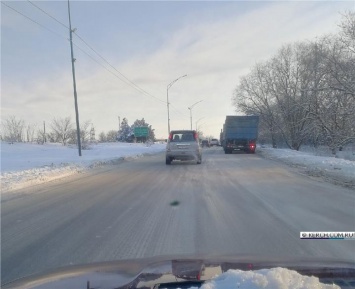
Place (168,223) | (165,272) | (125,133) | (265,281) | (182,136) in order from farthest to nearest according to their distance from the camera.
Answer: (125,133)
(182,136)
(168,223)
(165,272)
(265,281)

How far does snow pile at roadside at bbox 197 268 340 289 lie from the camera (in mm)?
2580

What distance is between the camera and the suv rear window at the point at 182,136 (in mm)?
26031

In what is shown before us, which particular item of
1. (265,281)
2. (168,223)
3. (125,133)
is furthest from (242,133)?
(125,133)

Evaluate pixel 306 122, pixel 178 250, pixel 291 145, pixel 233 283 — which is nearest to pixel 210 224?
pixel 178 250

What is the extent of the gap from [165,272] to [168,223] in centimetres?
462

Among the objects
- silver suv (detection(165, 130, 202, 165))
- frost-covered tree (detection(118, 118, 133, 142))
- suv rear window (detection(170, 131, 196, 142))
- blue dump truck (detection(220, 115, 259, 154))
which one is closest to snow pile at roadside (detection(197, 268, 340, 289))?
silver suv (detection(165, 130, 202, 165))

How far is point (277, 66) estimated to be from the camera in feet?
196

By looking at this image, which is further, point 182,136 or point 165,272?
point 182,136

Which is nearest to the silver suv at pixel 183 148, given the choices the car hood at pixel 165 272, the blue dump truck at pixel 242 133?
the blue dump truck at pixel 242 133

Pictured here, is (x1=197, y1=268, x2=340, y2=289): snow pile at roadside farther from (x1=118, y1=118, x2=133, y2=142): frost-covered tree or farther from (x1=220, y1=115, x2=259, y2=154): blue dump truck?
(x1=118, y1=118, x2=133, y2=142): frost-covered tree

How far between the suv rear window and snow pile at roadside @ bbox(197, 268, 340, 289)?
23.2 metres

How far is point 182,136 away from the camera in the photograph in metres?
26.3

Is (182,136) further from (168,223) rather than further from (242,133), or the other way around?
(168,223)

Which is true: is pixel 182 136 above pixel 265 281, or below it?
above
